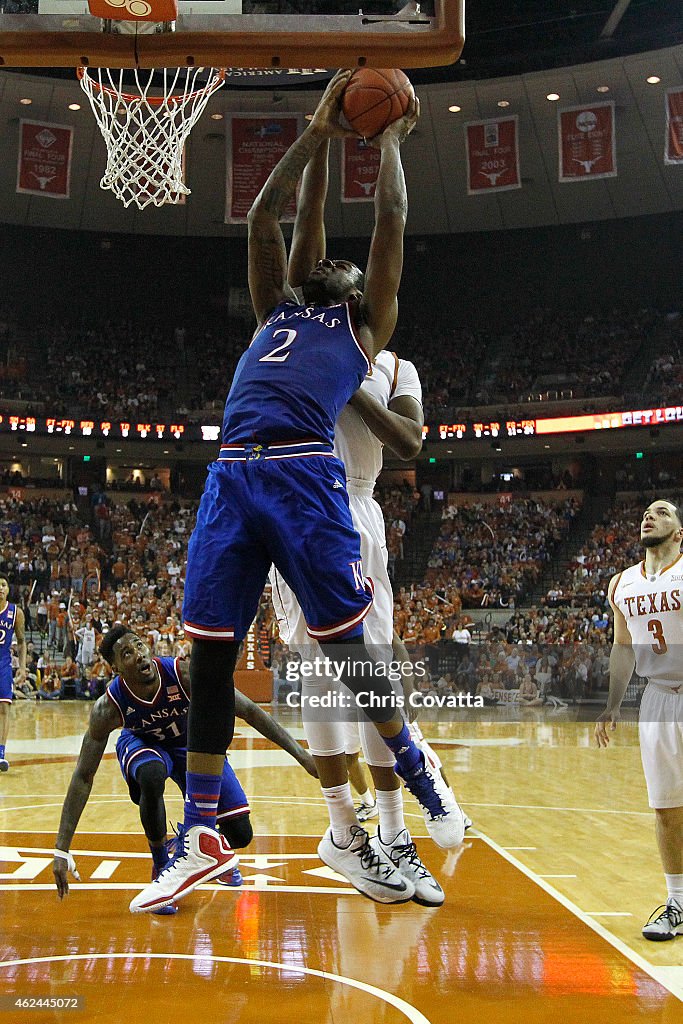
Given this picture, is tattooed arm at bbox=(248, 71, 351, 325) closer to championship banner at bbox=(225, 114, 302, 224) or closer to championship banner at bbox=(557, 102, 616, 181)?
championship banner at bbox=(225, 114, 302, 224)

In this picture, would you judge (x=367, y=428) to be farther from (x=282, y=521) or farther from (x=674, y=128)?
(x=674, y=128)

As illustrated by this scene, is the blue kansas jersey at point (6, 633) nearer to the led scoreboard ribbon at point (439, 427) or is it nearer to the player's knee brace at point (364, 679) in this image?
the player's knee brace at point (364, 679)

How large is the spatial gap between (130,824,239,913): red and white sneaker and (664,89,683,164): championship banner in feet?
54.4

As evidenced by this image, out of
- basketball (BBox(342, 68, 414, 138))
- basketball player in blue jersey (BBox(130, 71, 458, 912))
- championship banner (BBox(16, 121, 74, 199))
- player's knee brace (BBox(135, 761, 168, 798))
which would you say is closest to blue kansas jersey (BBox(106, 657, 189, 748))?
player's knee brace (BBox(135, 761, 168, 798))

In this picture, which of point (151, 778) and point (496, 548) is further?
point (496, 548)

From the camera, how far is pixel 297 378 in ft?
11.4

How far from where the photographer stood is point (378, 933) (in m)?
4.62

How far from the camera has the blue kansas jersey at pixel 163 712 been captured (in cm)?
562

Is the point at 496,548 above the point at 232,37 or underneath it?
above

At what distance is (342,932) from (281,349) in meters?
2.73

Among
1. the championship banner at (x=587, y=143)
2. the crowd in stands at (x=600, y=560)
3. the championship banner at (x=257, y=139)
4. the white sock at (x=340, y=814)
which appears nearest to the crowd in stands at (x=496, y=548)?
the crowd in stands at (x=600, y=560)

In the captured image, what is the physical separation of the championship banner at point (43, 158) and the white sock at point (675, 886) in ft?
56.1

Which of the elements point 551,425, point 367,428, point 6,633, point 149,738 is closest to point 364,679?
point 367,428

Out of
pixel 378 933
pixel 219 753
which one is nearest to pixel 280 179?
pixel 219 753
